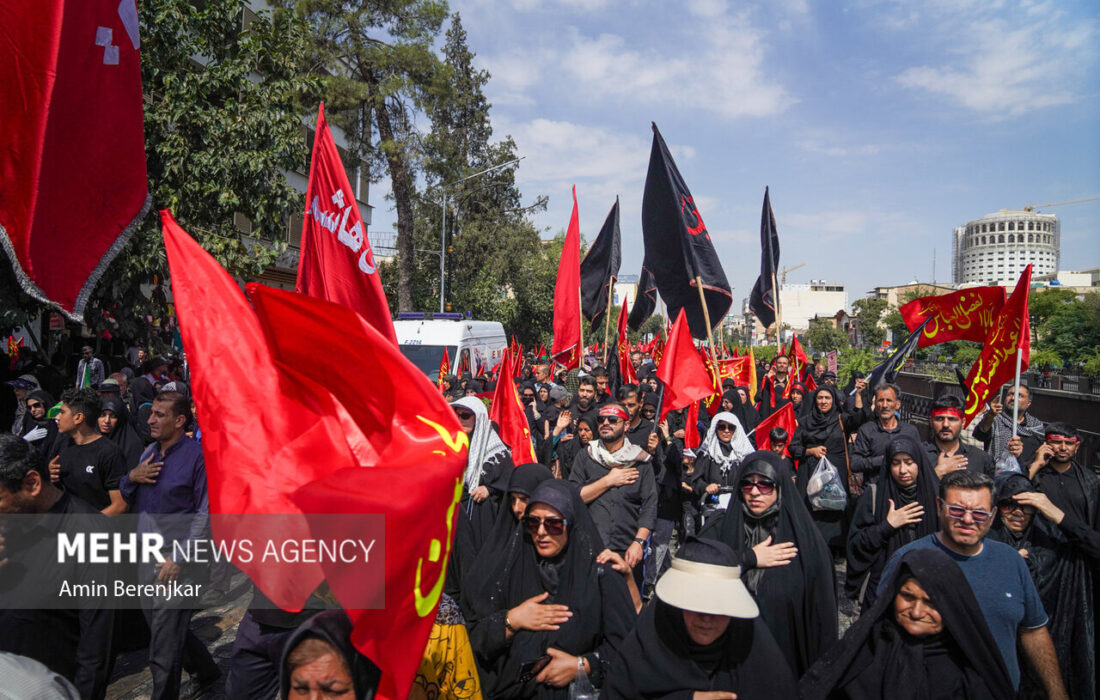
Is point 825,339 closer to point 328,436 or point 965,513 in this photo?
point 965,513

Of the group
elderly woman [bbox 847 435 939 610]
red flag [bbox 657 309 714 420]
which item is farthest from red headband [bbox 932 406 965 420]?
red flag [bbox 657 309 714 420]

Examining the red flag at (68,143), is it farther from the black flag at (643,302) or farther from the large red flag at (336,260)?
the black flag at (643,302)

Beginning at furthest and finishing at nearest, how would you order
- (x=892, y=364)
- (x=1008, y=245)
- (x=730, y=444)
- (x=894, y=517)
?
(x=1008, y=245)
(x=892, y=364)
(x=730, y=444)
(x=894, y=517)

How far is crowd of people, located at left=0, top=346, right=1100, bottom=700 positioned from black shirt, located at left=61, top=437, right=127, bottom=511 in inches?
0.5

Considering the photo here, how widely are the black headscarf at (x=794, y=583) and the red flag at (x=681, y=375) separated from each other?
329 cm

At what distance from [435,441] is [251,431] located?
648 mm

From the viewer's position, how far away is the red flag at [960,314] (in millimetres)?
6531

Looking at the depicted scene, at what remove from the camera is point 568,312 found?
10.4m

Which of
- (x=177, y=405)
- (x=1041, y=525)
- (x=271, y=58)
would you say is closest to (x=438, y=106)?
(x=271, y=58)

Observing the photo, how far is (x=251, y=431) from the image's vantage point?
7.88 ft

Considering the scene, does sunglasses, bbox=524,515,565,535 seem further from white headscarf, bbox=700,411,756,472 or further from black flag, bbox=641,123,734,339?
black flag, bbox=641,123,734,339

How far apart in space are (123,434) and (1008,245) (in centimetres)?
19758

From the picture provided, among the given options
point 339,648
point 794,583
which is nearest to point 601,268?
point 794,583

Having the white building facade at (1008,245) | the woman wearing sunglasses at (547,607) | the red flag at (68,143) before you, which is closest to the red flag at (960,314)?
the woman wearing sunglasses at (547,607)
